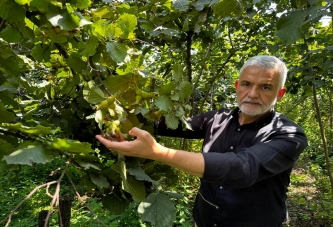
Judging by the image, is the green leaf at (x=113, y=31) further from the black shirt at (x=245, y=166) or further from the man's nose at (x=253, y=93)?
the man's nose at (x=253, y=93)

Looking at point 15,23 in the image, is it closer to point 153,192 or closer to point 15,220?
point 153,192

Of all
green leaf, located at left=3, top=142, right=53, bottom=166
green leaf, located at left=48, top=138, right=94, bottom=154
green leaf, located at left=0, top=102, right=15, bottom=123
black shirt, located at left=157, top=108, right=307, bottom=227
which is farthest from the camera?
black shirt, located at left=157, top=108, right=307, bottom=227

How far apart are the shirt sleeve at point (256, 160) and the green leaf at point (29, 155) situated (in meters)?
0.71

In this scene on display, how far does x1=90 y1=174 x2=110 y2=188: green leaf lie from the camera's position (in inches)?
47.2

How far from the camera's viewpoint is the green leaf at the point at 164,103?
1.29 metres

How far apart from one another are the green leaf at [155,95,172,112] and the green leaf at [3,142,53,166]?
18.8 inches

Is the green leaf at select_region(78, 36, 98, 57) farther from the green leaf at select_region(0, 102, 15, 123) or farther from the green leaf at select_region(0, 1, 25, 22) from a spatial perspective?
the green leaf at select_region(0, 102, 15, 123)

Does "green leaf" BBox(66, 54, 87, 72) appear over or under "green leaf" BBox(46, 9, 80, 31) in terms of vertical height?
under

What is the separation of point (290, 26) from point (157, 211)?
813 millimetres

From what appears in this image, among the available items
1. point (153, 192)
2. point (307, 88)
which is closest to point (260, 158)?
point (153, 192)

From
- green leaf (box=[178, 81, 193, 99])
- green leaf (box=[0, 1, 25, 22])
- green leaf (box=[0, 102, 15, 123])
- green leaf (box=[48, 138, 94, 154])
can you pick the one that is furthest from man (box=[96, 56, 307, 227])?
green leaf (box=[0, 1, 25, 22])

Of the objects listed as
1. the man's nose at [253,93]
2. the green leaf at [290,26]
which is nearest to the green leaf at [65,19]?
the green leaf at [290,26]

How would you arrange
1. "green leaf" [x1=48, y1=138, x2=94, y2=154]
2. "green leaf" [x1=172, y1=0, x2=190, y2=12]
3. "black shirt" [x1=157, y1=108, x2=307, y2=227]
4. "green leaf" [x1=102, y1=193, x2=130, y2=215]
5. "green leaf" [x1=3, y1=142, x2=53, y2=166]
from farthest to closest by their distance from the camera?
1. "green leaf" [x1=172, y1=0, x2=190, y2=12]
2. "black shirt" [x1=157, y1=108, x2=307, y2=227]
3. "green leaf" [x1=102, y1=193, x2=130, y2=215]
4. "green leaf" [x1=48, y1=138, x2=94, y2=154]
5. "green leaf" [x1=3, y1=142, x2=53, y2=166]

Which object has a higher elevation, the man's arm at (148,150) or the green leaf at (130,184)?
the man's arm at (148,150)
